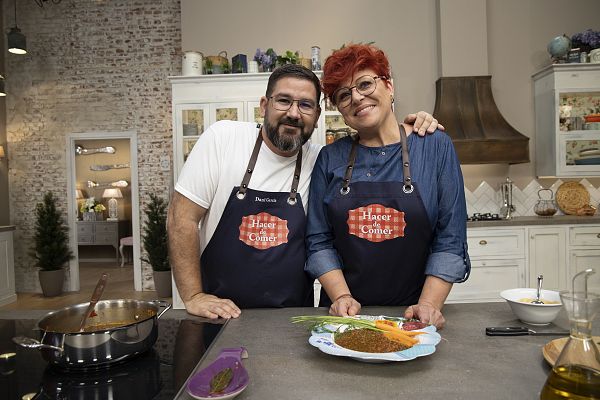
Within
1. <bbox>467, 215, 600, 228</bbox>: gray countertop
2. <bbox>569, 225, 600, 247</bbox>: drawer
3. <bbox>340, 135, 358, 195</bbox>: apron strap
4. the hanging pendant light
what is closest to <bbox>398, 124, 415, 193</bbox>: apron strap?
<bbox>340, 135, 358, 195</bbox>: apron strap

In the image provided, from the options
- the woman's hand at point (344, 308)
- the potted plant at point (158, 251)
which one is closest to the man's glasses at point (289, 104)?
the woman's hand at point (344, 308)

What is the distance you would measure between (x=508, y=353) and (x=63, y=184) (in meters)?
7.04

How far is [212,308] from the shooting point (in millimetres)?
1532

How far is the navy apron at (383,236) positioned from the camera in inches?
64.9

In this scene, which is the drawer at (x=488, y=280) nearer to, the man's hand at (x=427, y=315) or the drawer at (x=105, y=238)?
the man's hand at (x=427, y=315)

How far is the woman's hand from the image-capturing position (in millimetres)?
1430

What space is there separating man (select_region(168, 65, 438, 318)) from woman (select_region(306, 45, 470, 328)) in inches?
4.6

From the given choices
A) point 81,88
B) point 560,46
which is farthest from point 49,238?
point 560,46

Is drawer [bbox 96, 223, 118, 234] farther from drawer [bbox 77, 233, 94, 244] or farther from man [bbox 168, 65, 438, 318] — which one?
man [bbox 168, 65, 438, 318]

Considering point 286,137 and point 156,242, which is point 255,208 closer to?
point 286,137

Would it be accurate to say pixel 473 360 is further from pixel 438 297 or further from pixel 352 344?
pixel 438 297

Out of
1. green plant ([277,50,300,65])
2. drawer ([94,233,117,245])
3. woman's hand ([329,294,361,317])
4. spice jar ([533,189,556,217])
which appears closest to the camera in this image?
woman's hand ([329,294,361,317])

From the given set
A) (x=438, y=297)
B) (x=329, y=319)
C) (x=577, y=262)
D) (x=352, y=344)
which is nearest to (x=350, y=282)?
(x=438, y=297)

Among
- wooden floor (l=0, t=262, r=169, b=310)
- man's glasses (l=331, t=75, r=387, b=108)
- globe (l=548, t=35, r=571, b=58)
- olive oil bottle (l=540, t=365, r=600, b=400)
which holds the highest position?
globe (l=548, t=35, r=571, b=58)
